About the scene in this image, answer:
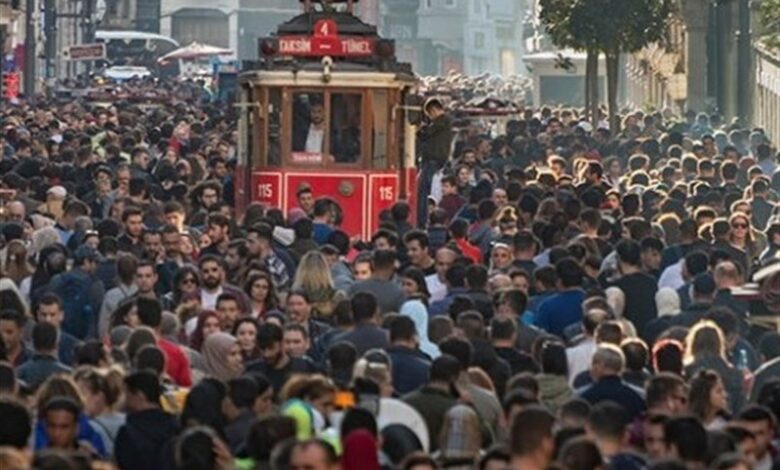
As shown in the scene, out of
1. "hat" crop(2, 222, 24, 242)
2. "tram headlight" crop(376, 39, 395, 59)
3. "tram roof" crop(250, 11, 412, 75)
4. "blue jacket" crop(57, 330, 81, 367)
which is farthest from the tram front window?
"blue jacket" crop(57, 330, 81, 367)

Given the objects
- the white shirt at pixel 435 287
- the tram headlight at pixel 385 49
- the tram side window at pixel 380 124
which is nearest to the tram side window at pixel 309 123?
the tram side window at pixel 380 124

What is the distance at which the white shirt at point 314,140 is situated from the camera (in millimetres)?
35375

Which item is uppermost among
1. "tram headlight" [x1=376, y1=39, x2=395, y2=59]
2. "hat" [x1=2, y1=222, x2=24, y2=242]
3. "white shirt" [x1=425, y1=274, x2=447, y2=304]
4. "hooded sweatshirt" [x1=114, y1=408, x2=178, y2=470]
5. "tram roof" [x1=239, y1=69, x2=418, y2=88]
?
"tram headlight" [x1=376, y1=39, x2=395, y2=59]

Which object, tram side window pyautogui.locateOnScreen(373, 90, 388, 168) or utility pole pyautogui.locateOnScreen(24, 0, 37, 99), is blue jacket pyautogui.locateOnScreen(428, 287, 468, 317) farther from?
utility pole pyautogui.locateOnScreen(24, 0, 37, 99)

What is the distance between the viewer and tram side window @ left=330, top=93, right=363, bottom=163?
35.4 meters

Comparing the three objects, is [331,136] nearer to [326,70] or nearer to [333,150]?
[333,150]

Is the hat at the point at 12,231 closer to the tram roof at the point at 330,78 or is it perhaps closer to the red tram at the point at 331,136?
the red tram at the point at 331,136

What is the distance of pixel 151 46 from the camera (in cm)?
12800

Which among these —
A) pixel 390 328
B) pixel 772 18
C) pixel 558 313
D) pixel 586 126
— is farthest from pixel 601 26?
pixel 390 328

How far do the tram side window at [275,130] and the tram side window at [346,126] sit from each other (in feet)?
1.71

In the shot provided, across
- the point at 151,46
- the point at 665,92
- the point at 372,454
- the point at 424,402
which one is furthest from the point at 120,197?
the point at 151,46

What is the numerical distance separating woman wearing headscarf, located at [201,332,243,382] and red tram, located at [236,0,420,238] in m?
14.2

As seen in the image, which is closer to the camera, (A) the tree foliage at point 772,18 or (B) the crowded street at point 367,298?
(B) the crowded street at point 367,298

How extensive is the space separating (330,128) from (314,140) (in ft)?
0.72
